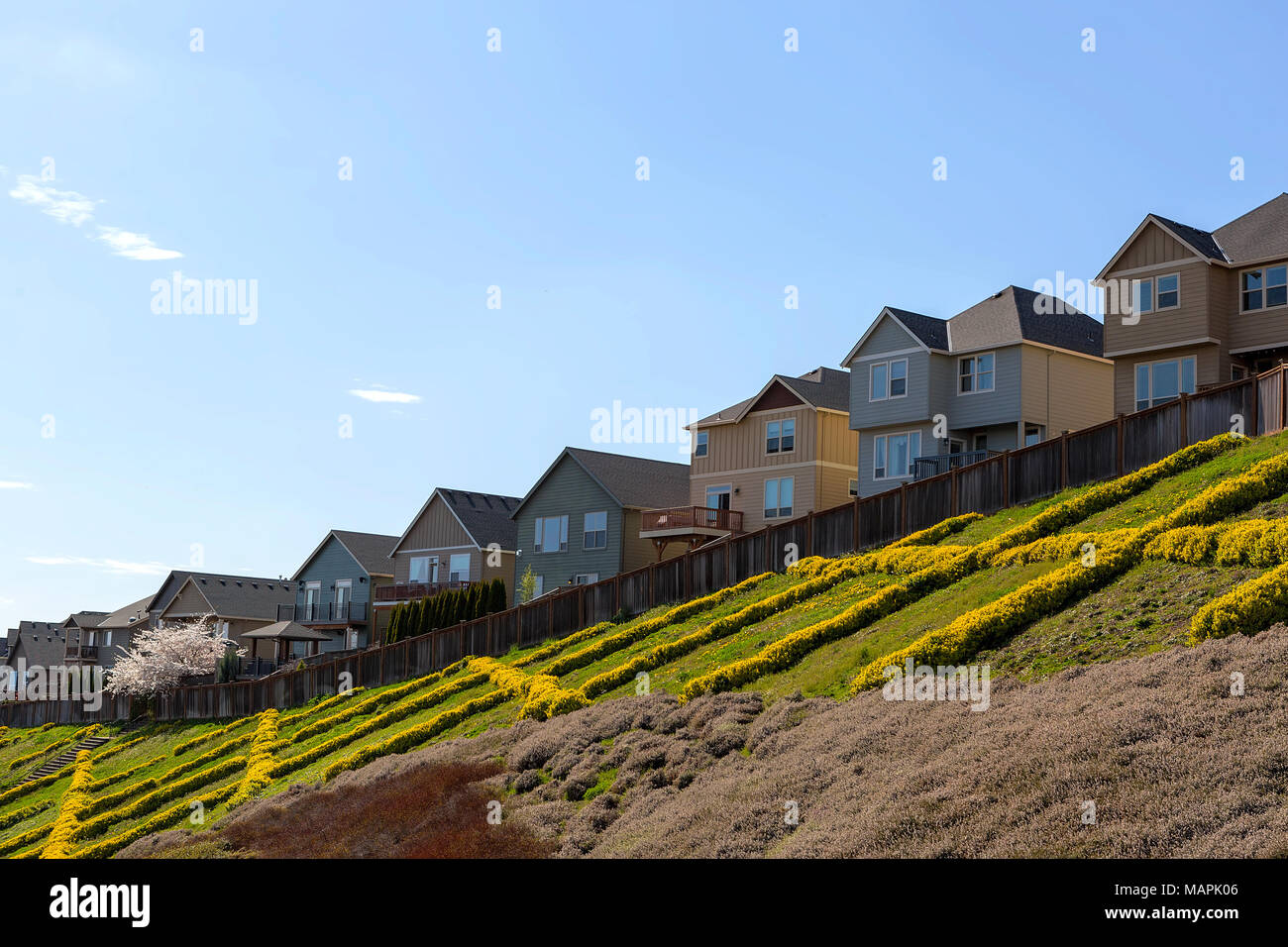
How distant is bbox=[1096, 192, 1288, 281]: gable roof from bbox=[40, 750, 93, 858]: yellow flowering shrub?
114 ft

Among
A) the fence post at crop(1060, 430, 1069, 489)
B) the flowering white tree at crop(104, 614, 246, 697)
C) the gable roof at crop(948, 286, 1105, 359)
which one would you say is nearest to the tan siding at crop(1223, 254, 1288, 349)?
the gable roof at crop(948, 286, 1105, 359)

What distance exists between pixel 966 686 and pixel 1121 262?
28.3 meters

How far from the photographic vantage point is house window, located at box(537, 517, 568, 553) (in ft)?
187

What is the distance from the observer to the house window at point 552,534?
57125 mm

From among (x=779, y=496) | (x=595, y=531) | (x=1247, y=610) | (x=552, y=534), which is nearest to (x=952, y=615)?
Result: (x=1247, y=610)

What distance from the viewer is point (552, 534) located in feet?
189

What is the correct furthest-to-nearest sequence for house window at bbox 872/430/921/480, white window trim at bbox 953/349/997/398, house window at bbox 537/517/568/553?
1. house window at bbox 537/517/568/553
2. house window at bbox 872/430/921/480
3. white window trim at bbox 953/349/997/398

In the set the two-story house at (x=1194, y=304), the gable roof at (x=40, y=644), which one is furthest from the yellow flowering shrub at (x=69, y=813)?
the gable roof at (x=40, y=644)

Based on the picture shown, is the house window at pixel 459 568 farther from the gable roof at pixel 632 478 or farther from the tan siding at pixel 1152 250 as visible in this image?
the tan siding at pixel 1152 250

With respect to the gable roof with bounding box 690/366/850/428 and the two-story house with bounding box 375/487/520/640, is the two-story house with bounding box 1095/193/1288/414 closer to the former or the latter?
the gable roof with bounding box 690/366/850/428
